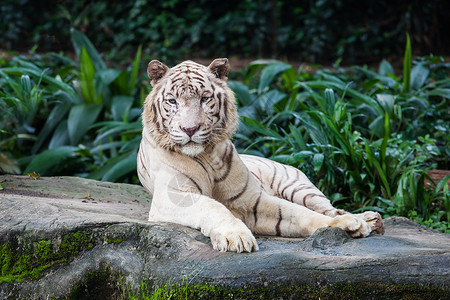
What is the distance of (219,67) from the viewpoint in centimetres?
330

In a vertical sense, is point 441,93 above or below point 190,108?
below

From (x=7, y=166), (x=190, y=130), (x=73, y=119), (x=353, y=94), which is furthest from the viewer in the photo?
(x=73, y=119)

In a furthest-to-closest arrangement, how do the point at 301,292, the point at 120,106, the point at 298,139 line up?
the point at 120,106
the point at 298,139
the point at 301,292

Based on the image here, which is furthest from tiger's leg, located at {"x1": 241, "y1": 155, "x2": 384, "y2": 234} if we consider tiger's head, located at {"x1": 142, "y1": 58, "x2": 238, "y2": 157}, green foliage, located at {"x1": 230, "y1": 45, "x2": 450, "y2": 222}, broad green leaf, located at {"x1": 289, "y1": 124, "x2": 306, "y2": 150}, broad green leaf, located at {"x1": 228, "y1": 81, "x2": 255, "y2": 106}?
broad green leaf, located at {"x1": 228, "y1": 81, "x2": 255, "y2": 106}

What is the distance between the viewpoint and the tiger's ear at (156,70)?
3257 millimetres

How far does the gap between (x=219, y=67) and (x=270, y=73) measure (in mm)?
3655

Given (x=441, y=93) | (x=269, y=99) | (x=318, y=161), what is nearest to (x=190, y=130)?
(x=318, y=161)

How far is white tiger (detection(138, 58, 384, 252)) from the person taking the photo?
3004mm

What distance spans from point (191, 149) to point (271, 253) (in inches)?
33.2

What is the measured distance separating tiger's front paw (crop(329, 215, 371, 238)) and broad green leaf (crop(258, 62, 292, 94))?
3.90 metres

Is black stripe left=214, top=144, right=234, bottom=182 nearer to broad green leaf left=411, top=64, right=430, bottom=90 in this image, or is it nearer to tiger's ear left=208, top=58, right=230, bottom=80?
tiger's ear left=208, top=58, right=230, bottom=80

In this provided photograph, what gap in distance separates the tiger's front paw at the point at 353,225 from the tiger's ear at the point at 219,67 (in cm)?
112

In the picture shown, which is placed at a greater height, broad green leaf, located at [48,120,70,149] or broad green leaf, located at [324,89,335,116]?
broad green leaf, located at [324,89,335,116]

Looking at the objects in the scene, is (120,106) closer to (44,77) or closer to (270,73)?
(44,77)
